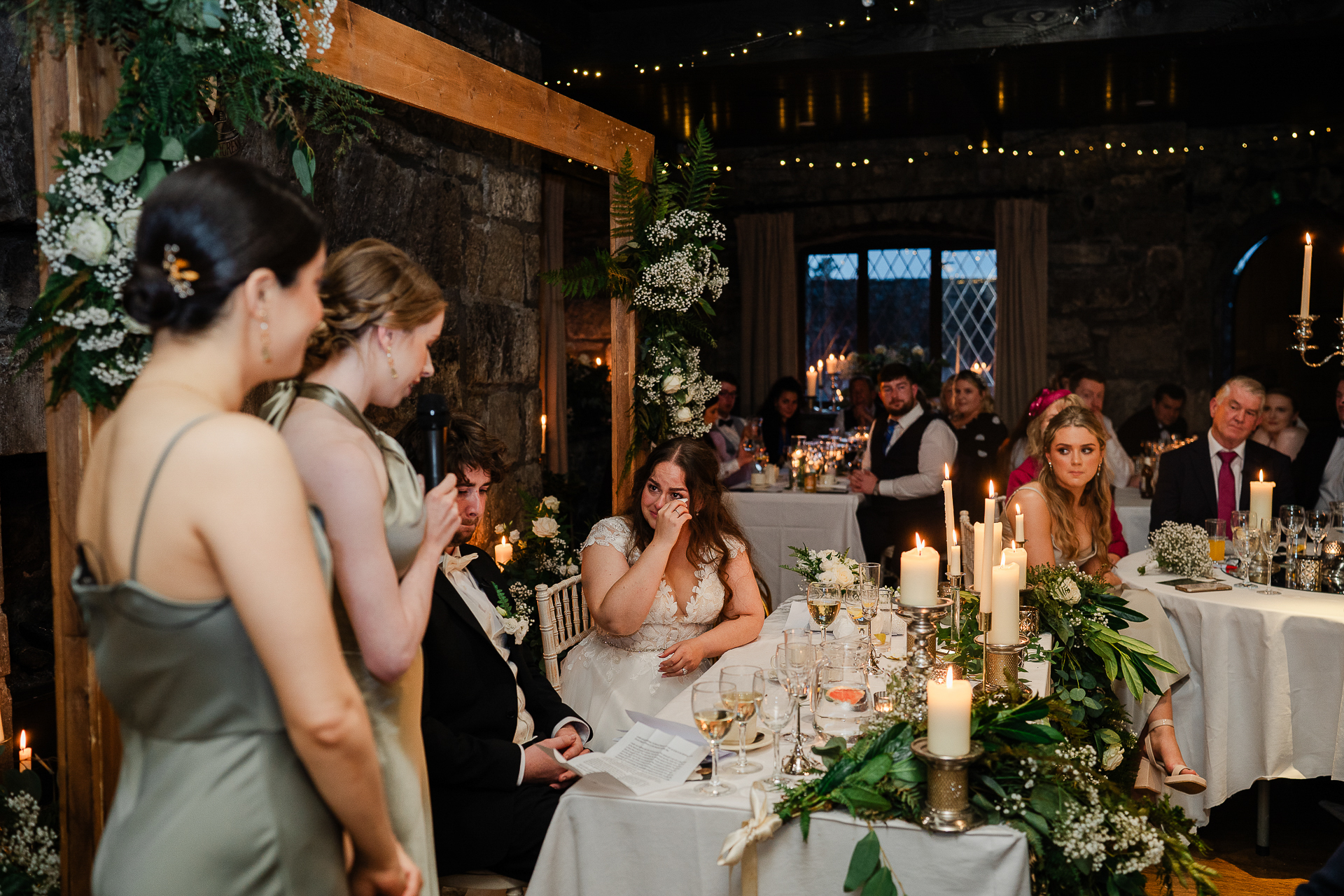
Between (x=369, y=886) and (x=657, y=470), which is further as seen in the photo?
(x=657, y=470)

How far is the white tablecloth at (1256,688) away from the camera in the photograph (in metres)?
3.02

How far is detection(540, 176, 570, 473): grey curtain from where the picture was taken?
7234 mm

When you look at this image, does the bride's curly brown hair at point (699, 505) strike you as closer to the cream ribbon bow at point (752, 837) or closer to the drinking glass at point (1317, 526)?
the cream ribbon bow at point (752, 837)

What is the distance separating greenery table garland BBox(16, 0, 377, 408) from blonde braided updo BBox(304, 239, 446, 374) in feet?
1.00

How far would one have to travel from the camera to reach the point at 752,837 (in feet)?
5.07

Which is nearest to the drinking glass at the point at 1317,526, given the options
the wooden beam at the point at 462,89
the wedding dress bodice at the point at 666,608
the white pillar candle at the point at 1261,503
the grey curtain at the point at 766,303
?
the white pillar candle at the point at 1261,503

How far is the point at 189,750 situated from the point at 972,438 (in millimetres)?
5340

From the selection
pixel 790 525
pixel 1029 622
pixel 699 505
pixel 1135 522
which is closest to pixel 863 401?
pixel 790 525

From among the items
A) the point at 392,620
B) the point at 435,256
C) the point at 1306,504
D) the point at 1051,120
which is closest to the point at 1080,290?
the point at 1051,120

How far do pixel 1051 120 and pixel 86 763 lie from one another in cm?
795

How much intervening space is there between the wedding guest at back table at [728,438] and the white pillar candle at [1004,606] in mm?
3948

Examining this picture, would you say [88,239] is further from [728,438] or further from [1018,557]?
[728,438]

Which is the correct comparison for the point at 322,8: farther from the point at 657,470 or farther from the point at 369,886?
the point at 369,886

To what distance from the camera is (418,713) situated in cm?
154
